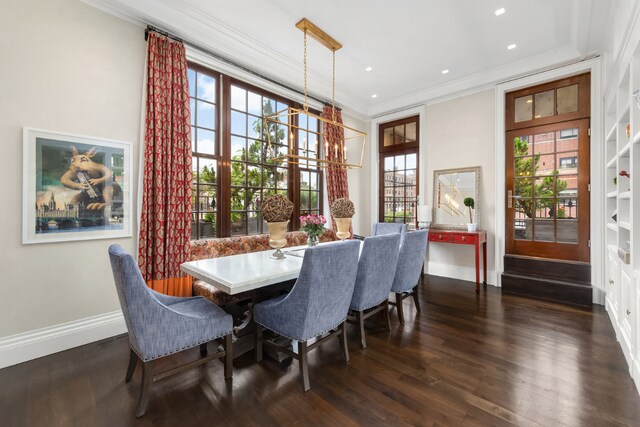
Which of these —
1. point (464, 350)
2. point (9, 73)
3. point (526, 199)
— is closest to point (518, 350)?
point (464, 350)

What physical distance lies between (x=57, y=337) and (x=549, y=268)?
5482 mm

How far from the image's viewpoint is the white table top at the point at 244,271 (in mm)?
1832

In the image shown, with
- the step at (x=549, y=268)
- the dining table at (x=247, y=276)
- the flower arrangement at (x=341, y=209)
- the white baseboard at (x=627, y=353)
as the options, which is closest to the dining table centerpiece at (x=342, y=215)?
the flower arrangement at (x=341, y=209)

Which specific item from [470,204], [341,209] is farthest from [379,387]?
[470,204]

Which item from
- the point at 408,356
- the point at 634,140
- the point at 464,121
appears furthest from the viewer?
the point at 464,121

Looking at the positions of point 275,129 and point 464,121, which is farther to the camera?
point 464,121

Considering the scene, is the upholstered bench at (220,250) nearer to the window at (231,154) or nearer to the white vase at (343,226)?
the window at (231,154)

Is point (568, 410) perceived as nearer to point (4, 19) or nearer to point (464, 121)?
point (464, 121)

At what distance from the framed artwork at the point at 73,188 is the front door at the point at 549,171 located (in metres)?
4.95

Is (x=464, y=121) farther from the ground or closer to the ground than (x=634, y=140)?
farther from the ground

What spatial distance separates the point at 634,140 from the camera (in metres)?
1.94

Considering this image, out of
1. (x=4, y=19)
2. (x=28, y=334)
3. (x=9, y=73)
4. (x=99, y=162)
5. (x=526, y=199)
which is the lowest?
(x=28, y=334)

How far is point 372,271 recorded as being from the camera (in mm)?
2447

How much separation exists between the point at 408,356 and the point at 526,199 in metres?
3.21
